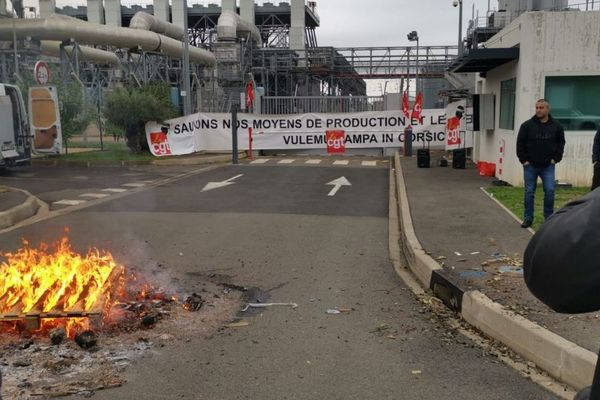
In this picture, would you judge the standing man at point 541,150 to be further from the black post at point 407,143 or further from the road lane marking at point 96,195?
the black post at point 407,143

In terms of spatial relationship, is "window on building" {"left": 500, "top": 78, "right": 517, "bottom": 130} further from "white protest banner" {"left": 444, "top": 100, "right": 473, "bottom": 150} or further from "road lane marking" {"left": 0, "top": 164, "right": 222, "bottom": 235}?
"road lane marking" {"left": 0, "top": 164, "right": 222, "bottom": 235}

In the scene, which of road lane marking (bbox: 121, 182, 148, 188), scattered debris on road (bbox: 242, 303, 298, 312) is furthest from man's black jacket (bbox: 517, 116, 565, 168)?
road lane marking (bbox: 121, 182, 148, 188)

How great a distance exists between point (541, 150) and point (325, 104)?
17556 millimetres

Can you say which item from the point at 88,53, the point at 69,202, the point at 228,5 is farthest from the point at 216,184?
the point at 228,5

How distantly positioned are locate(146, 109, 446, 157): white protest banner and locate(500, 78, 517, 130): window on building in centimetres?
867

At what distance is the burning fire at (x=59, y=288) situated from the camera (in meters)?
4.51

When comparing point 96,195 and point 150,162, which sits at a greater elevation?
point 150,162

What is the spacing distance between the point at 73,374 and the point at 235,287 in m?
2.22

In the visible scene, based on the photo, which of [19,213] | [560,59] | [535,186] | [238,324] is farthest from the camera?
[560,59]

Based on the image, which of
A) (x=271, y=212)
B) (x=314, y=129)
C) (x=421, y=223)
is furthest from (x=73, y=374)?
(x=314, y=129)

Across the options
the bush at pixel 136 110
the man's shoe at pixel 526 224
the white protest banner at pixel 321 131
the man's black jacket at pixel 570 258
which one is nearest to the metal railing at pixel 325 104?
the white protest banner at pixel 321 131

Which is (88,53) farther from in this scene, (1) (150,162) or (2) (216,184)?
(2) (216,184)

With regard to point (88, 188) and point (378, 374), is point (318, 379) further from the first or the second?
point (88, 188)

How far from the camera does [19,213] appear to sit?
9.66 meters
